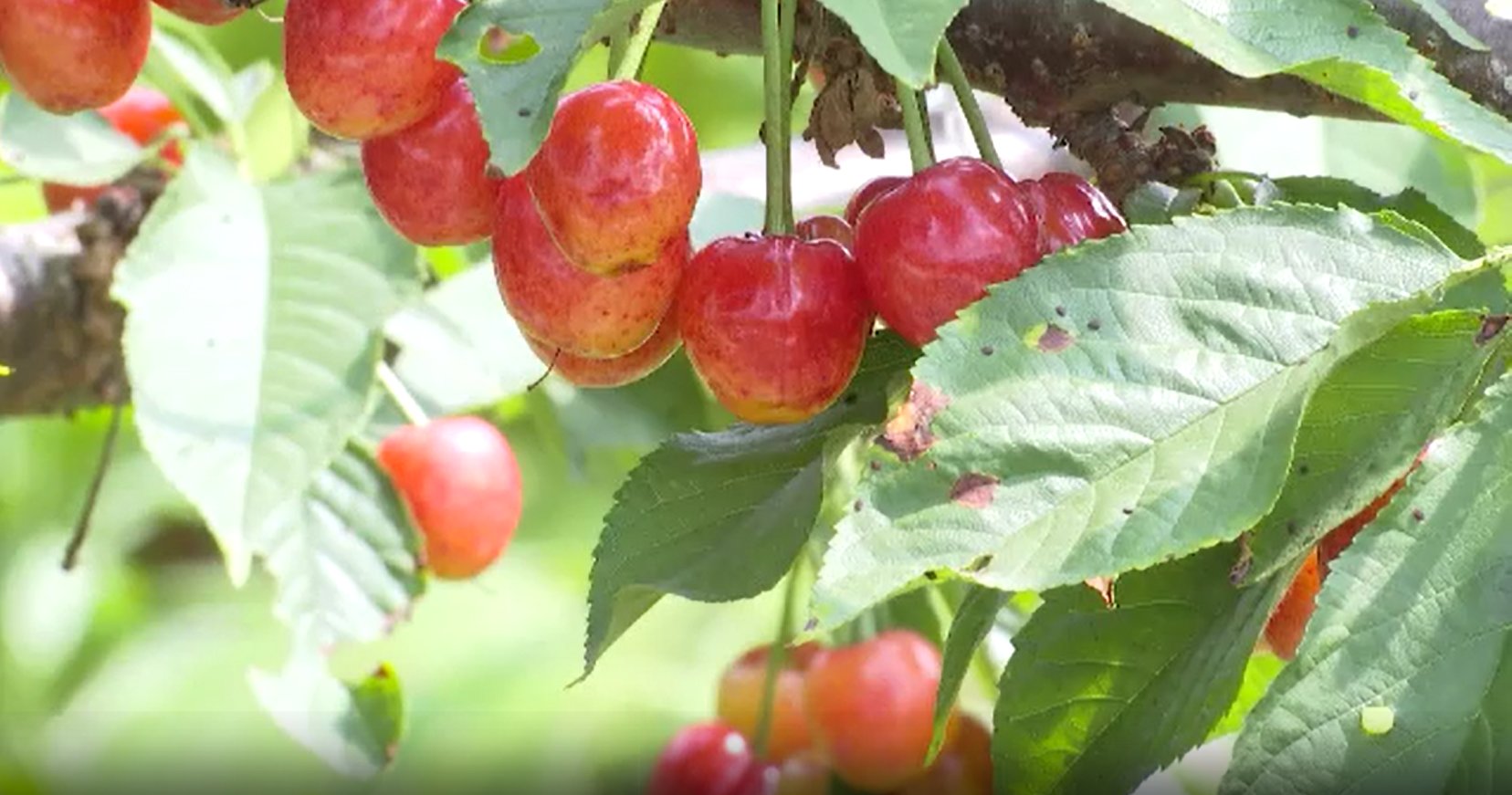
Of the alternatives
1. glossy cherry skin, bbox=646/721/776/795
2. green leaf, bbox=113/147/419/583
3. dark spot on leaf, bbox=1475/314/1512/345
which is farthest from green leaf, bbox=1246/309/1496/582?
glossy cherry skin, bbox=646/721/776/795

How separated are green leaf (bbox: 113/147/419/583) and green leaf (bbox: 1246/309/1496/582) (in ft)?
1.83

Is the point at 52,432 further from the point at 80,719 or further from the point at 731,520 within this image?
the point at 731,520

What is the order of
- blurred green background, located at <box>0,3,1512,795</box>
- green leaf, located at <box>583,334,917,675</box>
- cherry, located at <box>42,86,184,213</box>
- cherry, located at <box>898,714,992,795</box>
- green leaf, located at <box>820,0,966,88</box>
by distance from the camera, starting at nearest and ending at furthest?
green leaf, located at <box>820,0,966,88</box> < green leaf, located at <box>583,334,917,675</box> < cherry, located at <box>898,714,992,795</box> < cherry, located at <box>42,86,184,213</box> < blurred green background, located at <box>0,3,1512,795</box>

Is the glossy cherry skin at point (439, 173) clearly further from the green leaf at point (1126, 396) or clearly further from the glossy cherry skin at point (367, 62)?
the green leaf at point (1126, 396)

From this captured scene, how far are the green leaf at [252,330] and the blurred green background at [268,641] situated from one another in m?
0.53

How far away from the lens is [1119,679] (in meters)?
0.80

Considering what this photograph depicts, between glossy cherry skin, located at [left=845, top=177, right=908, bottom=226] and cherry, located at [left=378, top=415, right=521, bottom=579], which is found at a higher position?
glossy cherry skin, located at [left=845, top=177, right=908, bottom=226]

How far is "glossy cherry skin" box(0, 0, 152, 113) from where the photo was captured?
0.83m

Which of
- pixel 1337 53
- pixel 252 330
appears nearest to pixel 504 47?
pixel 1337 53

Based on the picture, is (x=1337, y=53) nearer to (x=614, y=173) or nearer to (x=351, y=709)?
(x=614, y=173)

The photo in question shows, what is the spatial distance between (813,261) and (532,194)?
0.11m

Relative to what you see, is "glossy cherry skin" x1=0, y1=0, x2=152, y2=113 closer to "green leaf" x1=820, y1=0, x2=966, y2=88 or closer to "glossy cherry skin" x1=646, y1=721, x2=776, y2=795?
"green leaf" x1=820, y1=0, x2=966, y2=88

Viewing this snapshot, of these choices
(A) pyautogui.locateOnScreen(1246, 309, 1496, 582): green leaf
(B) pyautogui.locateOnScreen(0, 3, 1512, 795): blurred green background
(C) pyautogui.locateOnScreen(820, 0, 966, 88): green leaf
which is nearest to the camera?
(C) pyautogui.locateOnScreen(820, 0, 966, 88): green leaf

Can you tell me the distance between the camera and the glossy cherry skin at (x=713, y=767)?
1481 millimetres
